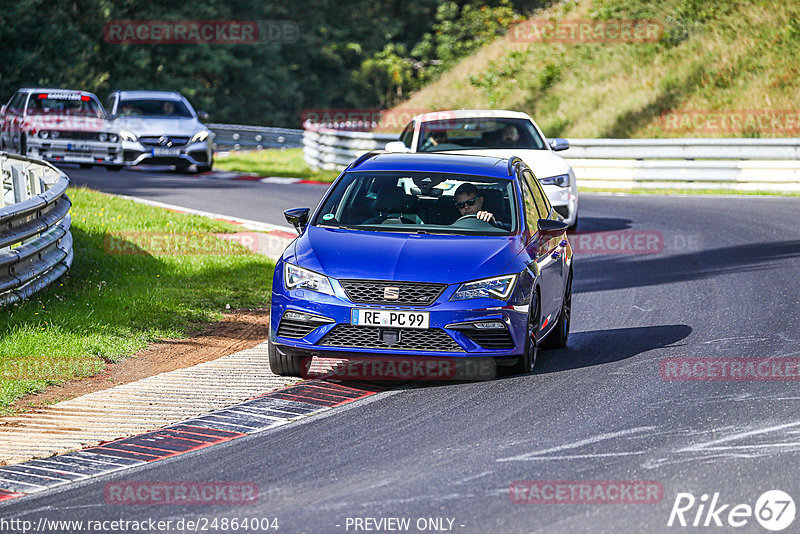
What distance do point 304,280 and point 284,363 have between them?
68cm

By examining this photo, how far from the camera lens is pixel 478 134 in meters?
18.2

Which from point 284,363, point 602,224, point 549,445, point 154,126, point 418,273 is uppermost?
point 418,273

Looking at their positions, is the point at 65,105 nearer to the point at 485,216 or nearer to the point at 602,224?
the point at 602,224

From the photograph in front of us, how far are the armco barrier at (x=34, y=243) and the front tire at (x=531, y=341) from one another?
177 inches

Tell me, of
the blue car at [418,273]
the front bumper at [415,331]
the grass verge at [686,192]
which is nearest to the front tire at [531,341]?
the blue car at [418,273]

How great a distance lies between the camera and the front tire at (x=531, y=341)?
8.97 m

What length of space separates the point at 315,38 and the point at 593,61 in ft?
90.2

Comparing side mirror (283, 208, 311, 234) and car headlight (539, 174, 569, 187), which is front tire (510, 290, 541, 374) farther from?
car headlight (539, 174, 569, 187)

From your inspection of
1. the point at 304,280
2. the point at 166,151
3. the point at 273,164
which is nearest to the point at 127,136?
the point at 166,151

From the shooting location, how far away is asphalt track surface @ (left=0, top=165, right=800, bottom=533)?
5973 millimetres

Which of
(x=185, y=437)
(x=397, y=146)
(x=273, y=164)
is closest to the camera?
(x=185, y=437)

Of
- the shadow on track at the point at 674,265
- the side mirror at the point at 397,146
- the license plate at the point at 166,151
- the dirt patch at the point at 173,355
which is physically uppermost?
the side mirror at the point at 397,146

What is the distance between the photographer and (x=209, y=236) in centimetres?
1680

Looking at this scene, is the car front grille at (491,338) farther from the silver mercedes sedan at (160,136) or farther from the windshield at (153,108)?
the windshield at (153,108)
